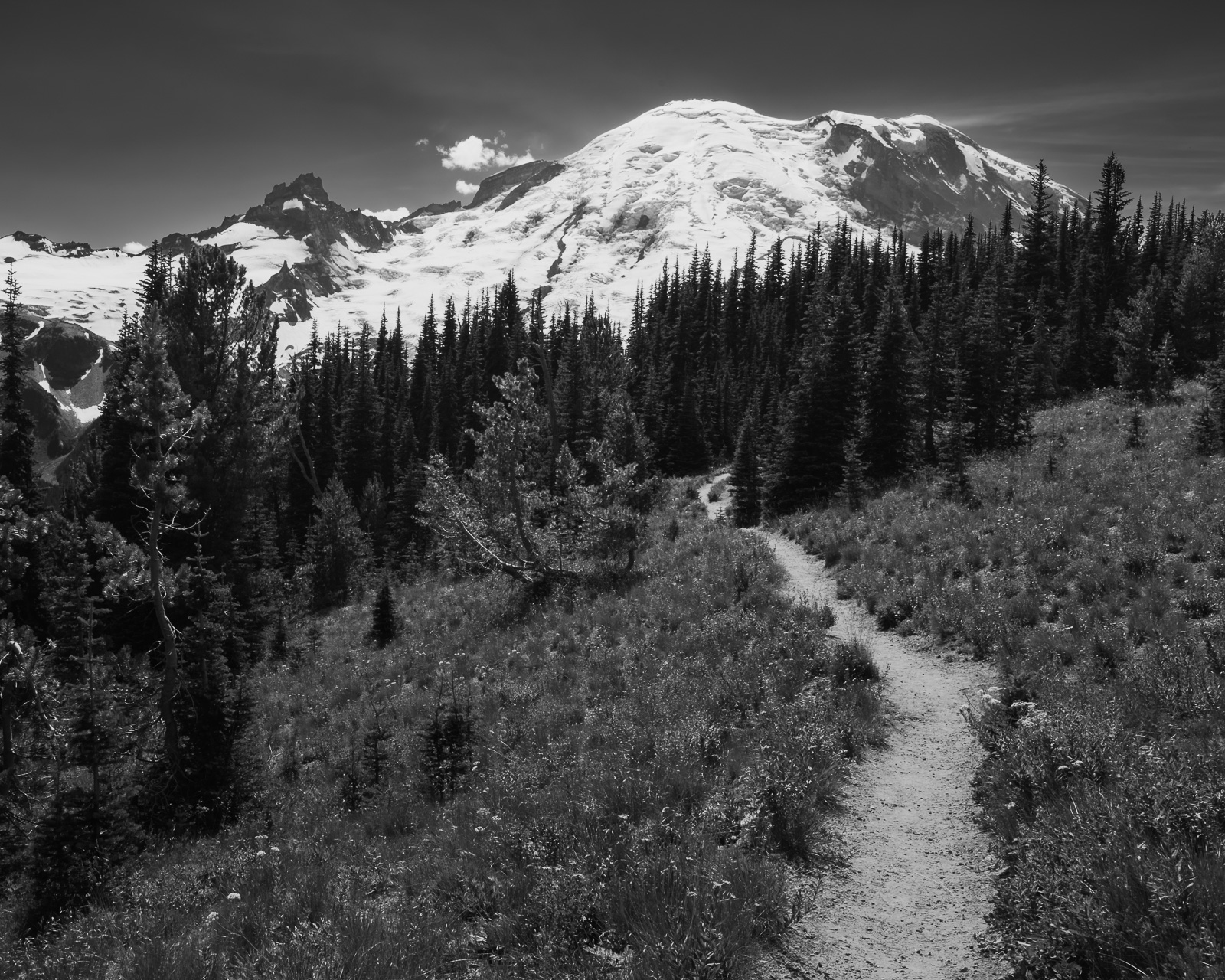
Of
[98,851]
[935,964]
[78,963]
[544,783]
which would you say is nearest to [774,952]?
[935,964]

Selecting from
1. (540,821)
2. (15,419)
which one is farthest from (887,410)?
(15,419)

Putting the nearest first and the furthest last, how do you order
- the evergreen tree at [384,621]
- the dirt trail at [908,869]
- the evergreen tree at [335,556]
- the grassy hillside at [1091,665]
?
1. the grassy hillside at [1091,665]
2. the dirt trail at [908,869]
3. the evergreen tree at [384,621]
4. the evergreen tree at [335,556]

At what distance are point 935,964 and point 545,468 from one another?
20461 mm

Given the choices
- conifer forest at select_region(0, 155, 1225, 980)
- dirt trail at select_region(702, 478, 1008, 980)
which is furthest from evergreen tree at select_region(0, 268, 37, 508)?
dirt trail at select_region(702, 478, 1008, 980)

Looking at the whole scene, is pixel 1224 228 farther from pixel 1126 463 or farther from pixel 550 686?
pixel 550 686

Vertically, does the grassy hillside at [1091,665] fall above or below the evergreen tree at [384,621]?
above

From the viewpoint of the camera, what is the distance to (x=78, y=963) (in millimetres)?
5242

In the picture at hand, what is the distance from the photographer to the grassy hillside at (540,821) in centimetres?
466

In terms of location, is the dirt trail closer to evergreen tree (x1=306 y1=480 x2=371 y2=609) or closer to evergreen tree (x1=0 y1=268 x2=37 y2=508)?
evergreen tree (x1=0 y1=268 x2=37 y2=508)

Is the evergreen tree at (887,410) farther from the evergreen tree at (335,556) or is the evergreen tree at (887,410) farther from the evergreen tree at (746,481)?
the evergreen tree at (335,556)

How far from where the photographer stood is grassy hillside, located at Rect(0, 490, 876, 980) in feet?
15.3

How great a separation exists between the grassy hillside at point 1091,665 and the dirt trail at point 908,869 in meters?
0.29

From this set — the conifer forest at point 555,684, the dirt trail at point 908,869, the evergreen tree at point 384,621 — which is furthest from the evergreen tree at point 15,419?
the dirt trail at point 908,869

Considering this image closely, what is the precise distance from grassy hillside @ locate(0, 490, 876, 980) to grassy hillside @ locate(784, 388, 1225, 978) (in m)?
1.66
